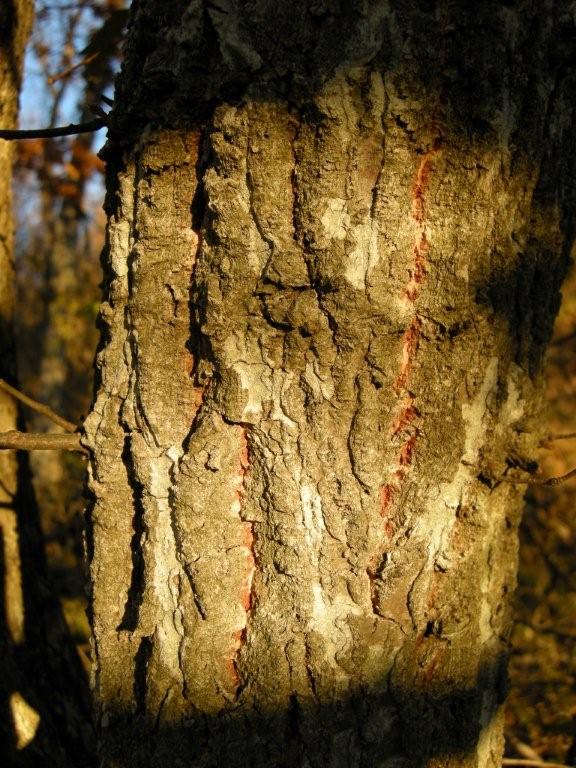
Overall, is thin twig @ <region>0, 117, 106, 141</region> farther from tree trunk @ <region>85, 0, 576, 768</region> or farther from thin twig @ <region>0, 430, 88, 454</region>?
thin twig @ <region>0, 430, 88, 454</region>

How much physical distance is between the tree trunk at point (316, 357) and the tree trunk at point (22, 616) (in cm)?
84

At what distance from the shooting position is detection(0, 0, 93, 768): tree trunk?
85.4 inches

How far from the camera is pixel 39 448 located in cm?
146

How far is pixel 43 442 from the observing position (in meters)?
1.46

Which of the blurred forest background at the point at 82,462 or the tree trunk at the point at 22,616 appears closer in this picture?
the tree trunk at the point at 22,616

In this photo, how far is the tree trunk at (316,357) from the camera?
1296mm

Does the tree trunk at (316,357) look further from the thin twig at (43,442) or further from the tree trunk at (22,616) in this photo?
Result: the tree trunk at (22,616)

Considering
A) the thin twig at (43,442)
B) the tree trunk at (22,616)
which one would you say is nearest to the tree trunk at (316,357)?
the thin twig at (43,442)

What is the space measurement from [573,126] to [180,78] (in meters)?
0.73

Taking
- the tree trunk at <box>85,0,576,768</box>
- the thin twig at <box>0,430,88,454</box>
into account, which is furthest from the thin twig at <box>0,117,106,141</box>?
the thin twig at <box>0,430,88,454</box>

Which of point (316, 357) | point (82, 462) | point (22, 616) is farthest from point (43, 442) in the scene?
point (82, 462)

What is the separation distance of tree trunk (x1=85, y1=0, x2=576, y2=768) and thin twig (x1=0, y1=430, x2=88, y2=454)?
5cm

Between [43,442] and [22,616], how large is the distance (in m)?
1.10

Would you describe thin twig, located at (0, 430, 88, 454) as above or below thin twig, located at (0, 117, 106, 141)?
below
